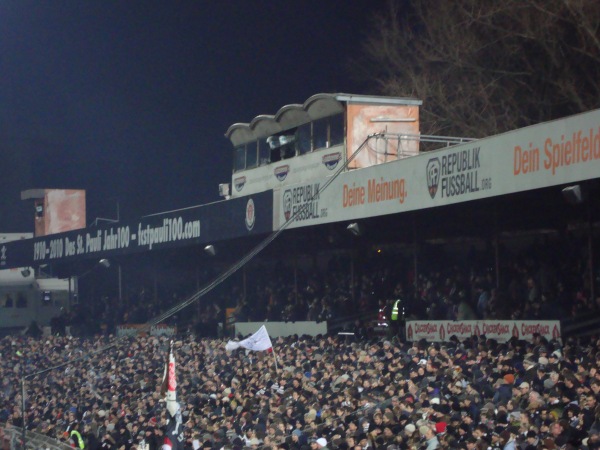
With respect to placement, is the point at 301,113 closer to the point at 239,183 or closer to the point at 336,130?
the point at 336,130

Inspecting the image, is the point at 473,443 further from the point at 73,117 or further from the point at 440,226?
the point at 73,117

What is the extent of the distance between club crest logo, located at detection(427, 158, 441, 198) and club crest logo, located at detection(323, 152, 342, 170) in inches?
245

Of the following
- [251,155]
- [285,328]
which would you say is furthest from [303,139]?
[285,328]

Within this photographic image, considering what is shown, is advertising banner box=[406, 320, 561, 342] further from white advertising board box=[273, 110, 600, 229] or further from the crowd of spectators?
white advertising board box=[273, 110, 600, 229]

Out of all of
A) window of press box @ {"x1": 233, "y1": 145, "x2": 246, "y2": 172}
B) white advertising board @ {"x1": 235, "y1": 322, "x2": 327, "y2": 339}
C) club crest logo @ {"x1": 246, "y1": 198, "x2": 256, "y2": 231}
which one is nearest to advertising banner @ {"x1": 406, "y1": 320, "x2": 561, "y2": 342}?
white advertising board @ {"x1": 235, "y1": 322, "x2": 327, "y2": 339}

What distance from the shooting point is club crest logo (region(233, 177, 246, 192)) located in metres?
28.2

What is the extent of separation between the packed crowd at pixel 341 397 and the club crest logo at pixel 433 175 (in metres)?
2.58

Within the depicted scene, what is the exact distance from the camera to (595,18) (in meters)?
A: 32.2

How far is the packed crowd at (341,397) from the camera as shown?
1282cm

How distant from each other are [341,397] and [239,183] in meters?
12.5

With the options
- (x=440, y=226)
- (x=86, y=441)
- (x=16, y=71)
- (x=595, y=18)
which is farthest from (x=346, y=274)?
(x=16, y=71)

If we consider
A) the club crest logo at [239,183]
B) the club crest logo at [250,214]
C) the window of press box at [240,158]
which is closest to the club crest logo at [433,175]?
the club crest logo at [250,214]

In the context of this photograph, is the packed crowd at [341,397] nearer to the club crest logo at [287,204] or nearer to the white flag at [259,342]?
the white flag at [259,342]

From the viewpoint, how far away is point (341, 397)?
55.3 feet
